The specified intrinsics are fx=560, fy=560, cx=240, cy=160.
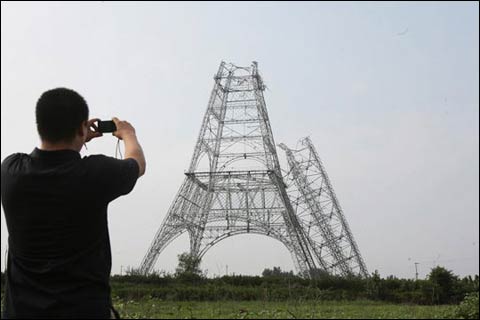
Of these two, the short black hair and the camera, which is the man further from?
the camera

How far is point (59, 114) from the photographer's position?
6.64ft

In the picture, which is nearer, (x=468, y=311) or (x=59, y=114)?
(x=59, y=114)

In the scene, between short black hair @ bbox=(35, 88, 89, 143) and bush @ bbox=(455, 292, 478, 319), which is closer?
short black hair @ bbox=(35, 88, 89, 143)

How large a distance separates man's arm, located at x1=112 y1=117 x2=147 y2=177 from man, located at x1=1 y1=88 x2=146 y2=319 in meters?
0.16

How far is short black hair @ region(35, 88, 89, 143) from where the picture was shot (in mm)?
2027

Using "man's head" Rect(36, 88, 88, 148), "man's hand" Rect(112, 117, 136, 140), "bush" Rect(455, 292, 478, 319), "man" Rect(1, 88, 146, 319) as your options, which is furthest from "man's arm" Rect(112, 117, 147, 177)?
"bush" Rect(455, 292, 478, 319)

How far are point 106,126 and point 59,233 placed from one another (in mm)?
623

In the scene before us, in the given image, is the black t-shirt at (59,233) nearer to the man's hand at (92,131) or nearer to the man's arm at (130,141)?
the man's arm at (130,141)

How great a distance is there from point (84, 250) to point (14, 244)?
11.1 inches

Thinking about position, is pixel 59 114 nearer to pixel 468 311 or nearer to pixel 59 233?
pixel 59 233

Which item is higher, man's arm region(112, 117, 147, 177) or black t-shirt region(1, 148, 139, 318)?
man's arm region(112, 117, 147, 177)

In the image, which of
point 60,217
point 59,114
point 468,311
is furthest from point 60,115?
point 468,311

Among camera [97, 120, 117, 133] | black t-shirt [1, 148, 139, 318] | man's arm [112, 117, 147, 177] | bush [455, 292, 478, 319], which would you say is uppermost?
camera [97, 120, 117, 133]

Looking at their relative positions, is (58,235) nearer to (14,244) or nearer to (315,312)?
(14,244)
